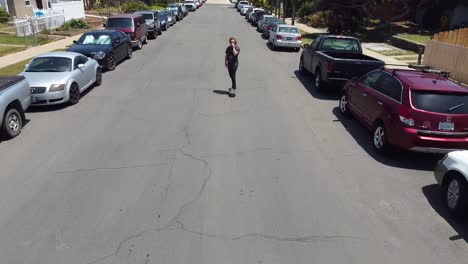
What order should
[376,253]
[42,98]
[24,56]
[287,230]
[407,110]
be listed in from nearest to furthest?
1. [376,253]
2. [287,230]
3. [407,110]
4. [42,98]
5. [24,56]

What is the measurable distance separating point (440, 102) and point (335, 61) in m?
5.04

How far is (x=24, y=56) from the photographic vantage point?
Result: 19766 mm

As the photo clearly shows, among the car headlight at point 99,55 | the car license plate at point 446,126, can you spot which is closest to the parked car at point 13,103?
the car headlight at point 99,55

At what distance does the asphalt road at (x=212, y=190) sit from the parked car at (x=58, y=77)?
19.3 inches

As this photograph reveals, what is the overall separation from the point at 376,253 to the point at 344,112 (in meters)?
6.39

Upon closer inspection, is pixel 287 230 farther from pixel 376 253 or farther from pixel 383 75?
pixel 383 75

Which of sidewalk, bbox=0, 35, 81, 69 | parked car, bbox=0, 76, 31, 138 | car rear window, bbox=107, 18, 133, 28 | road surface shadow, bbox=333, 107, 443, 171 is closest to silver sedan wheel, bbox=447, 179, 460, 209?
road surface shadow, bbox=333, 107, 443, 171

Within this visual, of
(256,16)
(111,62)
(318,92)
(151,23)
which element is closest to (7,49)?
(111,62)

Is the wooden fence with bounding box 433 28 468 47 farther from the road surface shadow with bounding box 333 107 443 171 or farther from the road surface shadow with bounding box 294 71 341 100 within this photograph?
the road surface shadow with bounding box 333 107 443 171

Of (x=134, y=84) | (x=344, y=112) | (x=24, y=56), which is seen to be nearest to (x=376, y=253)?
(x=344, y=112)

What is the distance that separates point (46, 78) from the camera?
11.4 m

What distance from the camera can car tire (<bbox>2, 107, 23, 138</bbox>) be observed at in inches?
352

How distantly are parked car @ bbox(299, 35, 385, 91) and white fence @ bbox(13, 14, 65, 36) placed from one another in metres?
17.5

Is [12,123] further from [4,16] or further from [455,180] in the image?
[4,16]
